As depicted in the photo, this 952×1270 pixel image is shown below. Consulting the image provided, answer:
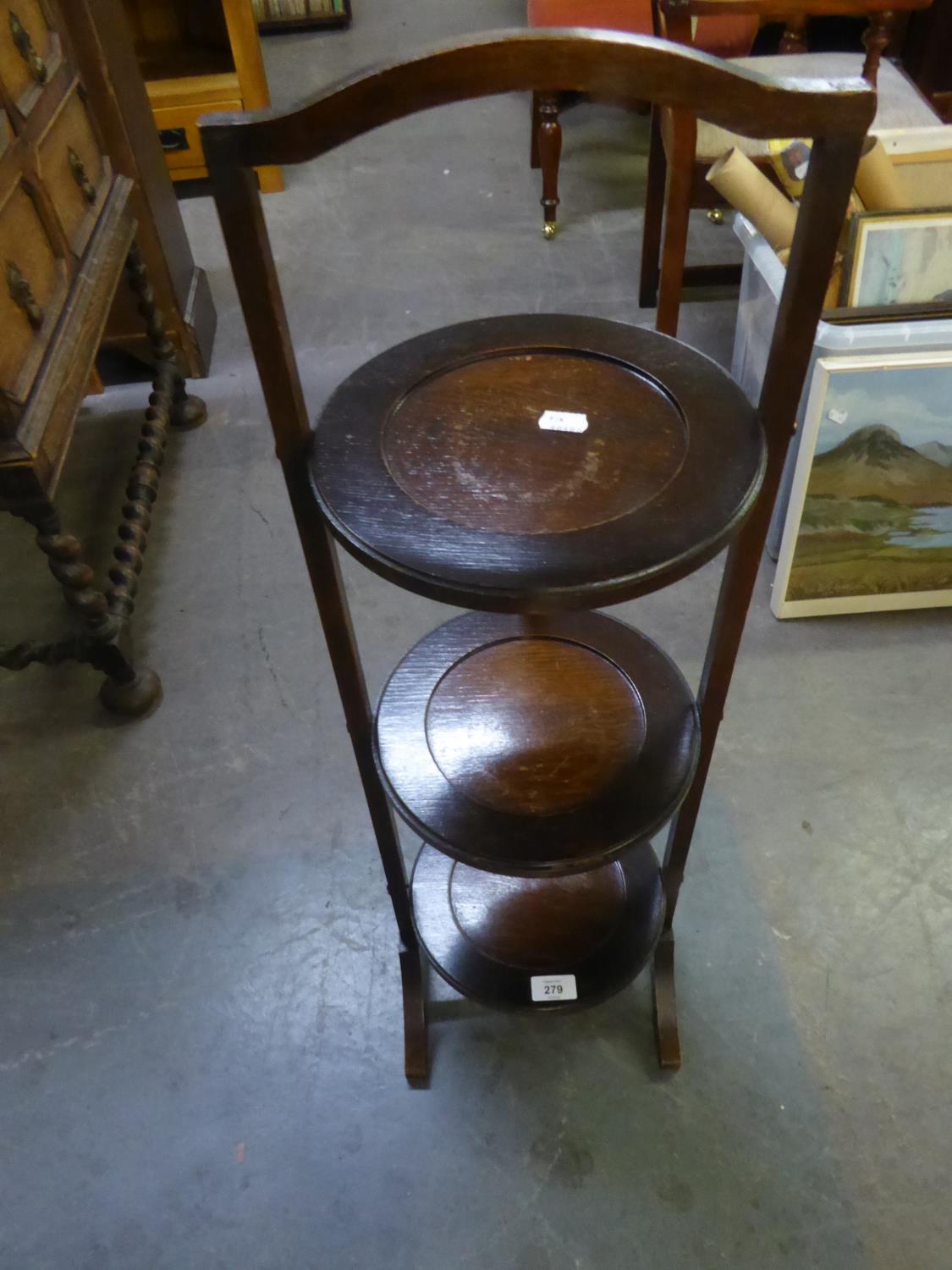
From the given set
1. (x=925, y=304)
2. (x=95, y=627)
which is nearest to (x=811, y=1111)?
(x=925, y=304)

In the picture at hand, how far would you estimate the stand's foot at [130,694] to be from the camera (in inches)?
63.9

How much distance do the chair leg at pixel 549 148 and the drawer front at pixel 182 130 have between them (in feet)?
2.99

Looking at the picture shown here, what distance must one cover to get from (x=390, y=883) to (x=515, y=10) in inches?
155

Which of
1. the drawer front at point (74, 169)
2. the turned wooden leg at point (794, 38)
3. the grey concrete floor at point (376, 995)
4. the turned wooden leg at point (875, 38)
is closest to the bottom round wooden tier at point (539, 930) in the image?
the grey concrete floor at point (376, 995)

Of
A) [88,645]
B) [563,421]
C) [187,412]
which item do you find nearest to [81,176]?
[187,412]

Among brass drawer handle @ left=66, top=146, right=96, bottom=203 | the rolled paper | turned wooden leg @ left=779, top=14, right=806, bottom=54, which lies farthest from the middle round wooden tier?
turned wooden leg @ left=779, top=14, right=806, bottom=54

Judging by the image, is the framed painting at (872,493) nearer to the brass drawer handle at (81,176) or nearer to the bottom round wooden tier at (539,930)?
the bottom round wooden tier at (539,930)

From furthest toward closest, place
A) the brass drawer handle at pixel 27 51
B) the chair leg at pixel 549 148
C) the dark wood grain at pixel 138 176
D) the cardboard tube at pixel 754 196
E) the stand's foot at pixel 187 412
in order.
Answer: the chair leg at pixel 549 148 → the stand's foot at pixel 187 412 → the dark wood grain at pixel 138 176 → the cardboard tube at pixel 754 196 → the brass drawer handle at pixel 27 51

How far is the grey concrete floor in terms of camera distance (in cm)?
112

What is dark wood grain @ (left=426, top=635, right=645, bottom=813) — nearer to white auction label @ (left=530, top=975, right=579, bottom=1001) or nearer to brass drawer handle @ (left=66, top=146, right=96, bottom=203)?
white auction label @ (left=530, top=975, right=579, bottom=1001)

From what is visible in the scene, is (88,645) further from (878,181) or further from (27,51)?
(878,181)

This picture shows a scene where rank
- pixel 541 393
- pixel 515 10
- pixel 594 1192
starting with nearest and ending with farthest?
1. pixel 541 393
2. pixel 594 1192
3. pixel 515 10

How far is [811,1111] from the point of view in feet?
3.86

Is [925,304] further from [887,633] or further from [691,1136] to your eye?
[691,1136]
